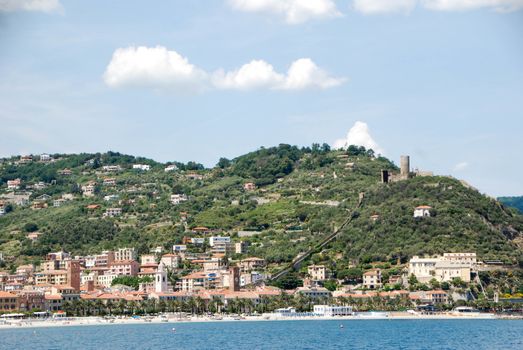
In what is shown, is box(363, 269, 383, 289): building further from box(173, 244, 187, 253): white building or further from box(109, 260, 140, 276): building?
box(109, 260, 140, 276): building

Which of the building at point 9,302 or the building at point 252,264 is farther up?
the building at point 252,264

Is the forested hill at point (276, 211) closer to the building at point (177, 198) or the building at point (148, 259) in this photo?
the building at point (177, 198)

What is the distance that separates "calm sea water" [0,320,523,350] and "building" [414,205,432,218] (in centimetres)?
2154

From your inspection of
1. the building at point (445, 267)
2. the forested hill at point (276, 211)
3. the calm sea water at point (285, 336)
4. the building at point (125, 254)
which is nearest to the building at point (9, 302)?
the calm sea water at point (285, 336)

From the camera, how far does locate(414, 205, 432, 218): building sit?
404 ft

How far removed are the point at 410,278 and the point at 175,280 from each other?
28858 millimetres

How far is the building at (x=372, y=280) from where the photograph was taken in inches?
4437

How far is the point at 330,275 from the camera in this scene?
11806 cm

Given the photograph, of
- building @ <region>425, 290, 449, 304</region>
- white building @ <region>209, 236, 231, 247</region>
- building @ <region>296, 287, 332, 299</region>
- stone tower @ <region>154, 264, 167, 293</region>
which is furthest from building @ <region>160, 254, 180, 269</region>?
building @ <region>425, 290, 449, 304</region>

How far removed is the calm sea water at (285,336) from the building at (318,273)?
12179 mm

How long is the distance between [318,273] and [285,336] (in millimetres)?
35001

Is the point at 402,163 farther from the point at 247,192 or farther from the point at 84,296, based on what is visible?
the point at 84,296

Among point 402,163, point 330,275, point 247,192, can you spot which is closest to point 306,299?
point 330,275

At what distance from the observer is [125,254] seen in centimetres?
13588
